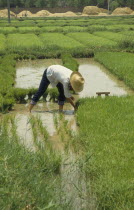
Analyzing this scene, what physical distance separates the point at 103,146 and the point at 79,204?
150 centimetres

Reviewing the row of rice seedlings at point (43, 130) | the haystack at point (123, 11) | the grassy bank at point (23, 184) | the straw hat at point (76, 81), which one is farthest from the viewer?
the haystack at point (123, 11)

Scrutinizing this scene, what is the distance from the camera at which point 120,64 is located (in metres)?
12.6

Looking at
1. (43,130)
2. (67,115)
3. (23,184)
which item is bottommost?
(67,115)

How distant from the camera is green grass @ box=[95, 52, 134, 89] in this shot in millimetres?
10480

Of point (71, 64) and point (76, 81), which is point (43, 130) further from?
point (71, 64)

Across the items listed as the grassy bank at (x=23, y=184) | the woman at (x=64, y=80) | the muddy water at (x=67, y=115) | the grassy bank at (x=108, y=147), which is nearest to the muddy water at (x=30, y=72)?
the muddy water at (x=67, y=115)

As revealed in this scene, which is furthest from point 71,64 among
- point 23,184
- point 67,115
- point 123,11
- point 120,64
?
point 123,11

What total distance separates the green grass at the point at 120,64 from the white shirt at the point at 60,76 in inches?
132

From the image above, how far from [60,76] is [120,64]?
21.4ft

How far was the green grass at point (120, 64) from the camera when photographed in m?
10.5

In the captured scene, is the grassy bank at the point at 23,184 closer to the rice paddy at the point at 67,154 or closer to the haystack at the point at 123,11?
the rice paddy at the point at 67,154

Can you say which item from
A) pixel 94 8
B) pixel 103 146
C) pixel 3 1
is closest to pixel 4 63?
pixel 103 146

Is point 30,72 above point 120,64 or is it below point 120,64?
below

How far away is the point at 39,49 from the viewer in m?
17.0
